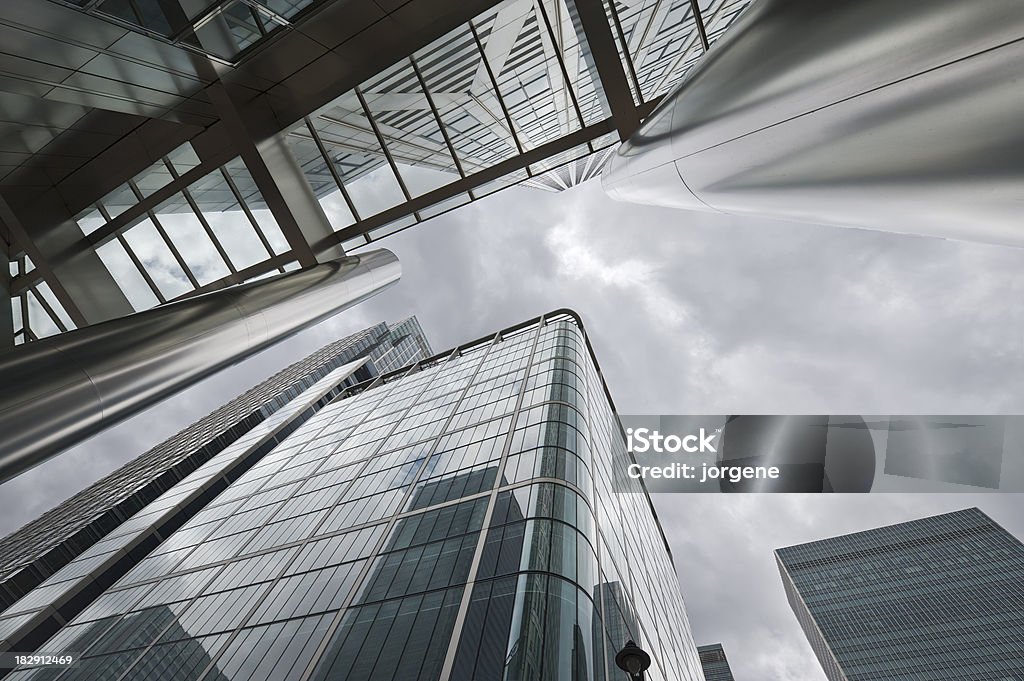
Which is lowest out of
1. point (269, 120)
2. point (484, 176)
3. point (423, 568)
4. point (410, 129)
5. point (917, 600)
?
point (917, 600)

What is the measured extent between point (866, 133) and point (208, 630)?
69.0ft

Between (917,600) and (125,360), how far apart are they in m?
163

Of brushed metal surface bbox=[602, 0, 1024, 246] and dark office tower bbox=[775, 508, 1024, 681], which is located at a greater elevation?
brushed metal surface bbox=[602, 0, 1024, 246]

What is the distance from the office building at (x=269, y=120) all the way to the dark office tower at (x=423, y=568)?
9.00 m

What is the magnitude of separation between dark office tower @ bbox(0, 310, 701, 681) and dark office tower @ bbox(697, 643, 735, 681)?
157 m

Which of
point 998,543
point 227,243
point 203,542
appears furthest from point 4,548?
point 998,543

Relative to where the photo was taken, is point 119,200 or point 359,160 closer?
point 359,160

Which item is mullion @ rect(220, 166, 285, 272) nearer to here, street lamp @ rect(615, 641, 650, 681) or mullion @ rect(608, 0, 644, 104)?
mullion @ rect(608, 0, 644, 104)

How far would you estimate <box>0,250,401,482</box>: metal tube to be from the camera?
4.58 metres

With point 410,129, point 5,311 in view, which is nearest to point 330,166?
point 410,129

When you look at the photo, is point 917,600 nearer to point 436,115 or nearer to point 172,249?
point 436,115

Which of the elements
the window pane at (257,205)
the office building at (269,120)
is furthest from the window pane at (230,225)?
the window pane at (257,205)

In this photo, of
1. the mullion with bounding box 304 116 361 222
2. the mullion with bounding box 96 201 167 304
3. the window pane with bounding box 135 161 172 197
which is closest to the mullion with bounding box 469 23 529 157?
the mullion with bounding box 304 116 361 222

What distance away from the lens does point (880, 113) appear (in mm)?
1803
